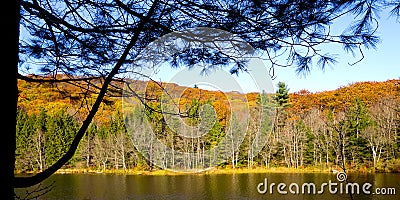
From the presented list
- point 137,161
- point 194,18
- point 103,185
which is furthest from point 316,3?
point 137,161

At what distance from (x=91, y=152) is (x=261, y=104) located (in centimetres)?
1879

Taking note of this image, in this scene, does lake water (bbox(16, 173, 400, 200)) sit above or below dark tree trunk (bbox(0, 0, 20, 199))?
below

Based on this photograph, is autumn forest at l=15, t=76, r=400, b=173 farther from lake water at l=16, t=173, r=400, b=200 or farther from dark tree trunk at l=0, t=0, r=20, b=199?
dark tree trunk at l=0, t=0, r=20, b=199

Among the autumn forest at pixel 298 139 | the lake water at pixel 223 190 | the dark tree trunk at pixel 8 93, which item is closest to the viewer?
the dark tree trunk at pixel 8 93

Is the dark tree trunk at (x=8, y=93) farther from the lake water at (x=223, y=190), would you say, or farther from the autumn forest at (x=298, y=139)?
the lake water at (x=223, y=190)

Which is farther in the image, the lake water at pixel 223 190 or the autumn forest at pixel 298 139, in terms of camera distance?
the autumn forest at pixel 298 139

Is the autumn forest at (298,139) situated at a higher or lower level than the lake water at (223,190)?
higher

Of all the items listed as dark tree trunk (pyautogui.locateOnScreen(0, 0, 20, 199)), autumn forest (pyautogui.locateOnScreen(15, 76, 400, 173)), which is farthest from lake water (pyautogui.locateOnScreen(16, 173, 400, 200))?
dark tree trunk (pyautogui.locateOnScreen(0, 0, 20, 199))

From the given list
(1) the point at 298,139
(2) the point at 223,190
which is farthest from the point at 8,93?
(1) the point at 298,139

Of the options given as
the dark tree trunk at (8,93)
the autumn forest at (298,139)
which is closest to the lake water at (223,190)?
the autumn forest at (298,139)

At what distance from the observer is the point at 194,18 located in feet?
5.75

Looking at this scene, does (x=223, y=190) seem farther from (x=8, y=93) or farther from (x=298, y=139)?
(x=8, y=93)

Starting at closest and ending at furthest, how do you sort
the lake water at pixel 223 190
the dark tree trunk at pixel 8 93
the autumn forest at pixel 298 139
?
the dark tree trunk at pixel 8 93 → the lake water at pixel 223 190 → the autumn forest at pixel 298 139

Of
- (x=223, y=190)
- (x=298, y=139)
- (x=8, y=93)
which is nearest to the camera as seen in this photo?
(x=8, y=93)
